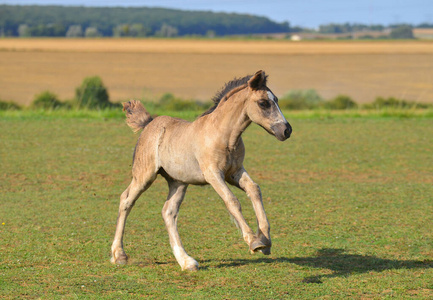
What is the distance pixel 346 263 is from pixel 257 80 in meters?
2.89

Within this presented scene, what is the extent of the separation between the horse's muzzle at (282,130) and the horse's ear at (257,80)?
0.50 m

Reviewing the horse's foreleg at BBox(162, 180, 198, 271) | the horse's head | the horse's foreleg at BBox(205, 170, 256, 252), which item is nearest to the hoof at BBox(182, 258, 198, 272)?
the horse's foreleg at BBox(162, 180, 198, 271)

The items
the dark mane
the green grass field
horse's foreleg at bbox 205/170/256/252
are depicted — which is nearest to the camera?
horse's foreleg at bbox 205/170/256/252

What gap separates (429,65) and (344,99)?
37.7 meters

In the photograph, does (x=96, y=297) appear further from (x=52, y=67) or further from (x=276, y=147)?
(x=52, y=67)

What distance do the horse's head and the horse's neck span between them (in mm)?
207

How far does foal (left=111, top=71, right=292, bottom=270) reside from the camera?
7.04 meters

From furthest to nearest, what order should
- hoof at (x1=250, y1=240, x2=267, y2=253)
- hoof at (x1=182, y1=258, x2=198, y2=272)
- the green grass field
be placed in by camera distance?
hoof at (x1=182, y1=258, x2=198, y2=272) → the green grass field → hoof at (x1=250, y1=240, x2=267, y2=253)

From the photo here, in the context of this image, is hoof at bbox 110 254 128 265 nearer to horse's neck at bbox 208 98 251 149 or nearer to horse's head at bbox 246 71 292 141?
horse's neck at bbox 208 98 251 149

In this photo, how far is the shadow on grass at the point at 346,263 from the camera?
800cm

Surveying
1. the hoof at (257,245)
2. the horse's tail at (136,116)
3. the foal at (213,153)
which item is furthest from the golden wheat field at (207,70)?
the hoof at (257,245)

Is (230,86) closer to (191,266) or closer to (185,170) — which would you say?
(185,170)

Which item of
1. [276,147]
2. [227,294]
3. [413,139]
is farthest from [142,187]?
[413,139]

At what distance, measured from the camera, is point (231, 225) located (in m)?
10.5
